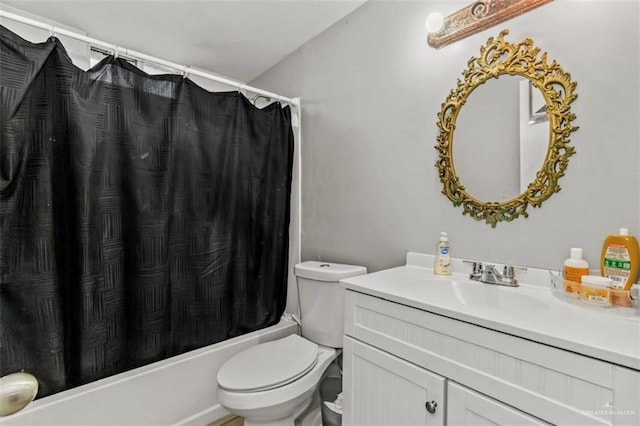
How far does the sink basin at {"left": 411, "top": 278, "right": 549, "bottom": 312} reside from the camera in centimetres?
103

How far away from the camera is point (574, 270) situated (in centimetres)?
100

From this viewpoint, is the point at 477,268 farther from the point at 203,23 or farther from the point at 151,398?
the point at 203,23

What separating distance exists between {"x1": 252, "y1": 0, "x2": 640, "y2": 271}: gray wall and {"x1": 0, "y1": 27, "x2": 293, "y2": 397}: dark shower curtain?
44 cm

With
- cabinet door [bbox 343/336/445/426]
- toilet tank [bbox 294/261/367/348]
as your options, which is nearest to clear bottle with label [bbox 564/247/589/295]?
cabinet door [bbox 343/336/445/426]

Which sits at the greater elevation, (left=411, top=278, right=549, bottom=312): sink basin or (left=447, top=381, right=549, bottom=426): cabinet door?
(left=411, top=278, right=549, bottom=312): sink basin

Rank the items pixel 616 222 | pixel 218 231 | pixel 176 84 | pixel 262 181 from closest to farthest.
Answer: pixel 616 222 → pixel 176 84 → pixel 218 231 → pixel 262 181

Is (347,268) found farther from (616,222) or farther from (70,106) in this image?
(70,106)

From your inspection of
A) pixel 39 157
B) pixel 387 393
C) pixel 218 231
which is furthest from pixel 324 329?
pixel 39 157

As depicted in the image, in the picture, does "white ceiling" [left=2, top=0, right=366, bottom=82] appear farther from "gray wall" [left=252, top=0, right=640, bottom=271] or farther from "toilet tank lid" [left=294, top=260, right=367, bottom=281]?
"toilet tank lid" [left=294, top=260, right=367, bottom=281]

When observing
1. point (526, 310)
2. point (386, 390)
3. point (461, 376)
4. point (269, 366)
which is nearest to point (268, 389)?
point (269, 366)

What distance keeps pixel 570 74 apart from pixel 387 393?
124 cm

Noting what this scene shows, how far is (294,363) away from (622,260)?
1254mm

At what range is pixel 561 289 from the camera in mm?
1036

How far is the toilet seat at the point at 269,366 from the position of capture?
1297 mm
